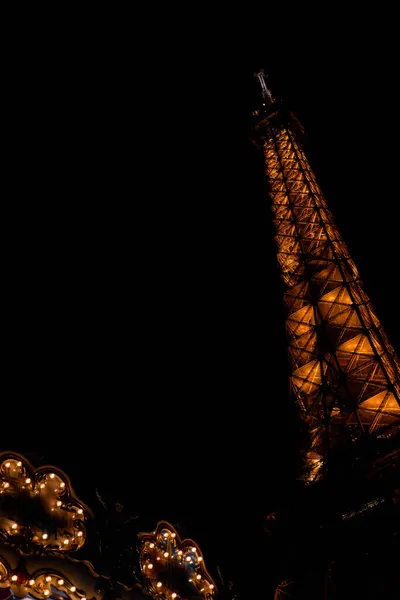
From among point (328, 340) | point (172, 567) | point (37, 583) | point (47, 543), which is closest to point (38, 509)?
point (47, 543)

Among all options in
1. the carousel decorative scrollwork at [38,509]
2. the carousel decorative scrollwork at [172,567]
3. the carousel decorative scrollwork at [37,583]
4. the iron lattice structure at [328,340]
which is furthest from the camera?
the iron lattice structure at [328,340]

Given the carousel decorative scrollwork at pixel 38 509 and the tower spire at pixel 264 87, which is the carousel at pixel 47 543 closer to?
the carousel decorative scrollwork at pixel 38 509

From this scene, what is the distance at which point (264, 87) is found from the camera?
107 ft

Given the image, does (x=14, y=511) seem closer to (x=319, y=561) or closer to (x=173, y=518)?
(x=173, y=518)

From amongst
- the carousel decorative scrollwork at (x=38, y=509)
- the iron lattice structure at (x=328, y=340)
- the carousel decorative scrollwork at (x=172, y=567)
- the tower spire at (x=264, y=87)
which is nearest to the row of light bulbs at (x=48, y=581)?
the carousel decorative scrollwork at (x=38, y=509)

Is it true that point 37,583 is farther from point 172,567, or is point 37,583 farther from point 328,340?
point 328,340

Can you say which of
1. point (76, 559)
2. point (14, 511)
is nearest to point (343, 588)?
point (76, 559)

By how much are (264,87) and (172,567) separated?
1229 inches

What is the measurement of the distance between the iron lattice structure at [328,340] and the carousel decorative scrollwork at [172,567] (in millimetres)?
6537

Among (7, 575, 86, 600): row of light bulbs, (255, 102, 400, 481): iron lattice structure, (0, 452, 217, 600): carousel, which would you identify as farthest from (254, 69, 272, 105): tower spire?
(7, 575, 86, 600): row of light bulbs

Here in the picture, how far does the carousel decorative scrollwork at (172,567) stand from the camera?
214 inches

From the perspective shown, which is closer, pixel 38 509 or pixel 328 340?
pixel 38 509

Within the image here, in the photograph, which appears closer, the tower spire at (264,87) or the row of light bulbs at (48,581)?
the row of light bulbs at (48,581)

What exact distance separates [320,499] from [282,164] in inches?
855
